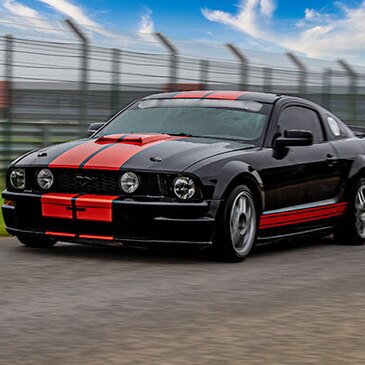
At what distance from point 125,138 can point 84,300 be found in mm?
2381

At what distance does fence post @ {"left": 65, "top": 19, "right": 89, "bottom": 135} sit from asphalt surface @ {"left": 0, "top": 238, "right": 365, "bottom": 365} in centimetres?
784

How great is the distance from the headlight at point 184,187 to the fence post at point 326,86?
14838 millimetres

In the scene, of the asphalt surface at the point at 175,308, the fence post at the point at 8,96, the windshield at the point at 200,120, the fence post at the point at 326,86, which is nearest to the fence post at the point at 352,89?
the fence post at the point at 326,86

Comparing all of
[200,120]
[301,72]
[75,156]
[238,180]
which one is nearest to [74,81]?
[301,72]

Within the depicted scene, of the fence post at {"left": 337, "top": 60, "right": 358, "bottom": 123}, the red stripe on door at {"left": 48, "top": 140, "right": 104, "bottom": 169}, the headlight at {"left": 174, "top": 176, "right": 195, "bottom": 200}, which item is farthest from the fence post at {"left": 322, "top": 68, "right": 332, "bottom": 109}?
the headlight at {"left": 174, "top": 176, "right": 195, "bottom": 200}

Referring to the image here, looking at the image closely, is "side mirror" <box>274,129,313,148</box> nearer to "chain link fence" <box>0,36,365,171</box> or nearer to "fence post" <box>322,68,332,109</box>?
"chain link fence" <box>0,36,365,171</box>

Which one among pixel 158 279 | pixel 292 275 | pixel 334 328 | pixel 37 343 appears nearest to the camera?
pixel 37 343

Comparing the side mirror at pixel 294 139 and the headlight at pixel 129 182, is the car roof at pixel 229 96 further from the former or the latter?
the headlight at pixel 129 182

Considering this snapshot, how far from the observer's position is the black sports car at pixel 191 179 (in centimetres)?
784

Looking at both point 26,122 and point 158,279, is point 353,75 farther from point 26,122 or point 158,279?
point 158,279

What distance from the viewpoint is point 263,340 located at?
17.1 feet

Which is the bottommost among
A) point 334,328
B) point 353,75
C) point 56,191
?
point 334,328

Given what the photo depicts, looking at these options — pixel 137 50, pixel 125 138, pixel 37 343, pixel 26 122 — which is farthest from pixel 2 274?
pixel 137 50

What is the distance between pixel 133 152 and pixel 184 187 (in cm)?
50
